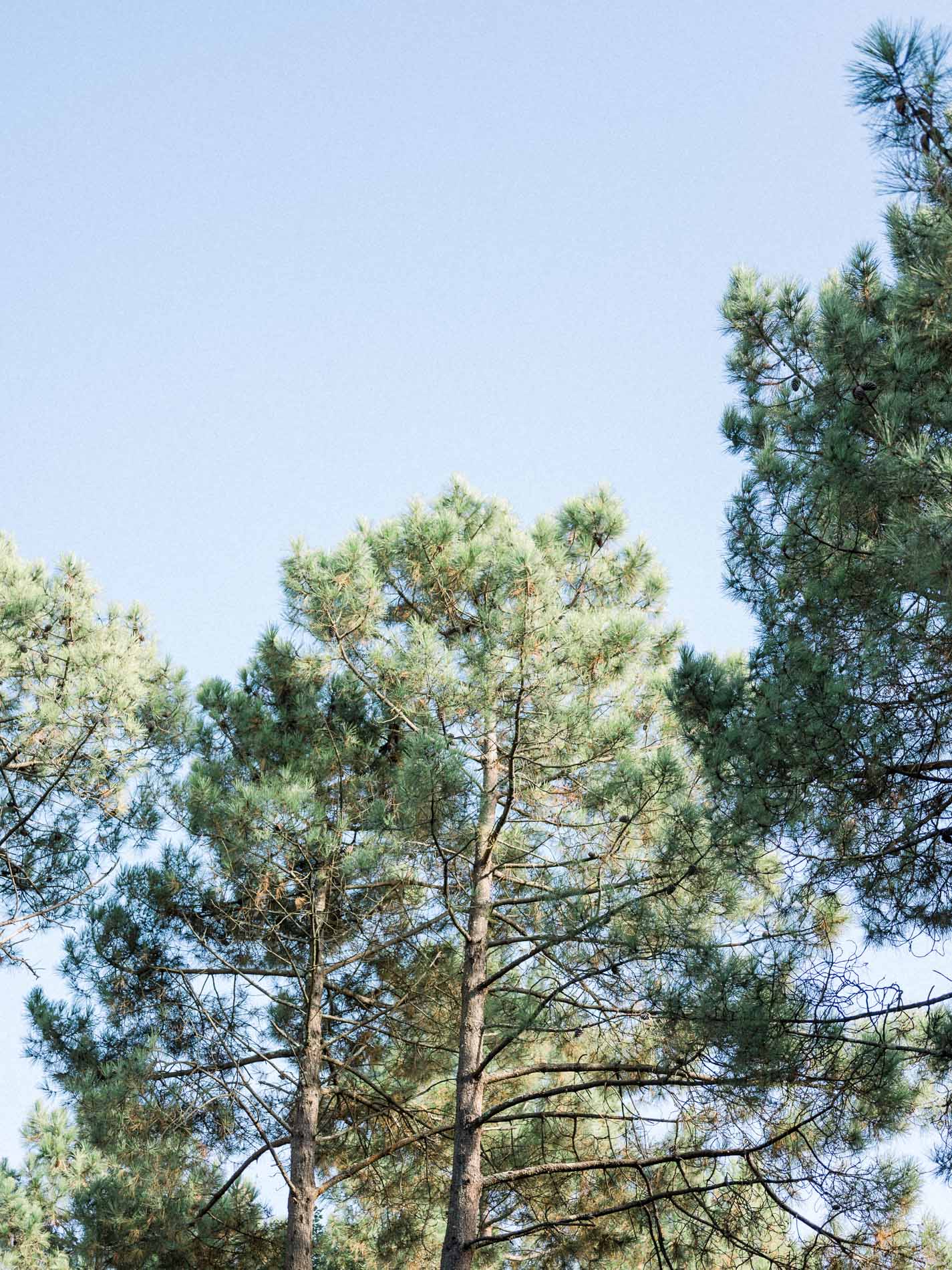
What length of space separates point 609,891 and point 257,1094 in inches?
135

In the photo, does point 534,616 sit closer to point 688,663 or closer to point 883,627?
point 688,663

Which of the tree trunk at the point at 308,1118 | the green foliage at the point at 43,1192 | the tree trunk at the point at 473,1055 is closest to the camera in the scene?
the tree trunk at the point at 473,1055

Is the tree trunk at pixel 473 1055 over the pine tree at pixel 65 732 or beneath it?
beneath

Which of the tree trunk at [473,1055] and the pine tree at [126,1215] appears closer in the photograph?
the tree trunk at [473,1055]

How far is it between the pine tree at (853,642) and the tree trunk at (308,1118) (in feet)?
11.4

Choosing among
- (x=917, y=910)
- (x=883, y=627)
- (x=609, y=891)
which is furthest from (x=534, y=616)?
(x=917, y=910)

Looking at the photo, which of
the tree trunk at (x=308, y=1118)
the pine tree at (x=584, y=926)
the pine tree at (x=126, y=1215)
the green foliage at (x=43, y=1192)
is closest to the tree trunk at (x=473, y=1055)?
the pine tree at (x=584, y=926)

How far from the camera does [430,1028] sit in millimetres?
7629

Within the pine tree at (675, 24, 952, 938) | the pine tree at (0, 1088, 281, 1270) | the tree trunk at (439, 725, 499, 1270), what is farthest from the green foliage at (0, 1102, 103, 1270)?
the pine tree at (675, 24, 952, 938)

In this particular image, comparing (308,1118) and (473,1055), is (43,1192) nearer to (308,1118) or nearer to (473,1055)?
(308,1118)

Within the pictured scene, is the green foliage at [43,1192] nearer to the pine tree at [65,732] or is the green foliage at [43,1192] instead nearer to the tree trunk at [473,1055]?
the pine tree at [65,732]

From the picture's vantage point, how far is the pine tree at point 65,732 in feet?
24.4

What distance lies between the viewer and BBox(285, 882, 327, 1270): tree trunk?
22.6ft

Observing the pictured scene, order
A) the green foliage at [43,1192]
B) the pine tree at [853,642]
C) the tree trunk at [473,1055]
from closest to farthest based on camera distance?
the pine tree at [853,642]
the tree trunk at [473,1055]
the green foliage at [43,1192]
